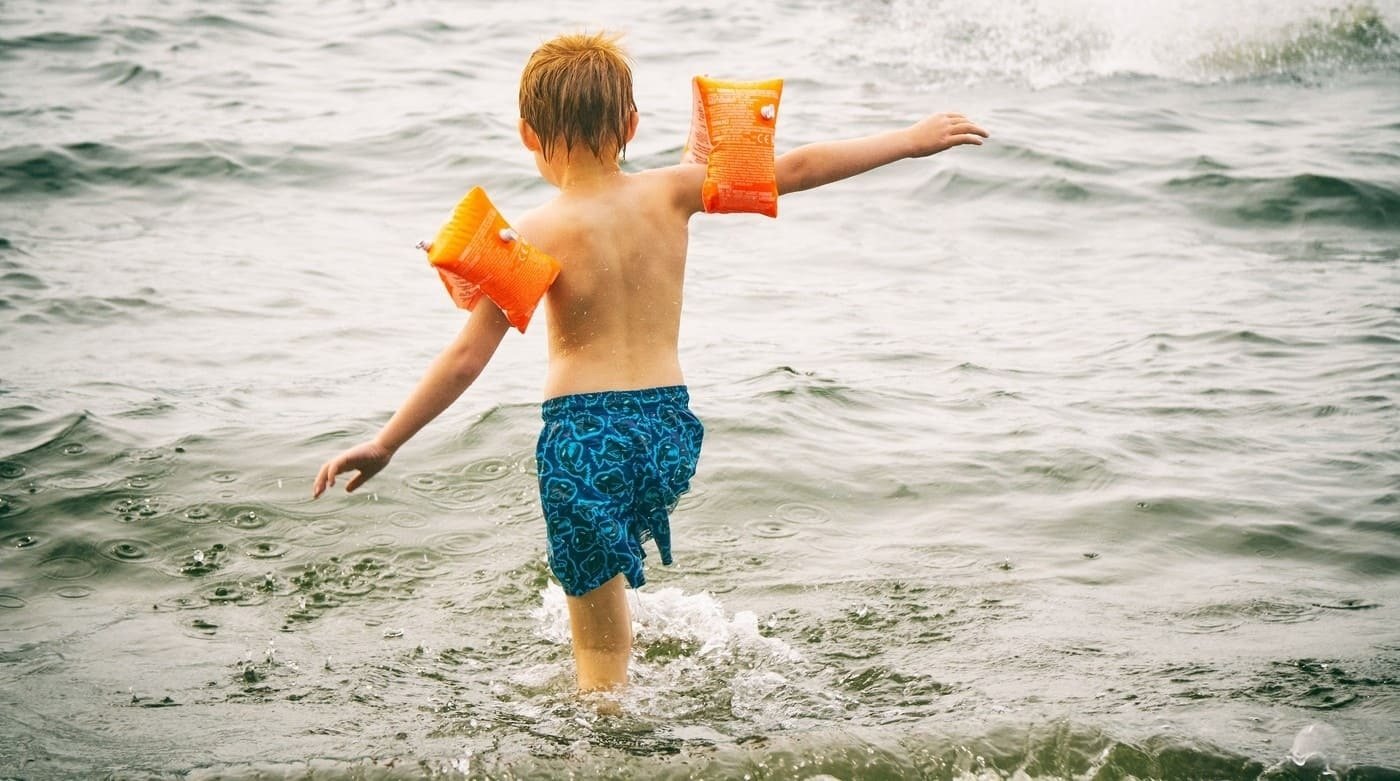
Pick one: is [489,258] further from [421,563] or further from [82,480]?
[82,480]

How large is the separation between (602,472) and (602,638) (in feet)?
1.78

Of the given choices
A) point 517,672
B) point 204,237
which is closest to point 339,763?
point 517,672

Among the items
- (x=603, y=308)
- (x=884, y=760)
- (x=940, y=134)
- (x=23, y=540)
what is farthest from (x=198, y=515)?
(x=940, y=134)

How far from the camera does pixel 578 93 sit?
3.83 m

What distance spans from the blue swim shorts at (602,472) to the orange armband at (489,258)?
400 mm

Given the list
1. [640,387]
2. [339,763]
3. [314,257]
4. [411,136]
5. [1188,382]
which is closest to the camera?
Result: [339,763]

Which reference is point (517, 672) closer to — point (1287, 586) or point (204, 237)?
point (1287, 586)

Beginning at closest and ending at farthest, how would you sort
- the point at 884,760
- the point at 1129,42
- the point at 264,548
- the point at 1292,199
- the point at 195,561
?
the point at 884,760, the point at 195,561, the point at 264,548, the point at 1292,199, the point at 1129,42

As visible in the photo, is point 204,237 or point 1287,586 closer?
point 1287,586

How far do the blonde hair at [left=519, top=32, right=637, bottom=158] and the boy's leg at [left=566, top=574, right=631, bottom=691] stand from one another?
1.28 metres

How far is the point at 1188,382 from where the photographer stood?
7.12 meters

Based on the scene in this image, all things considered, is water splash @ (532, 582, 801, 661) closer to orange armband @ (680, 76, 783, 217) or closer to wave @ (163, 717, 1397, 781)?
wave @ (163, 717, 1397, 781)

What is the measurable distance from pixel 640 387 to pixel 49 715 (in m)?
1.98

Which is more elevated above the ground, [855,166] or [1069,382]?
[855,166]
